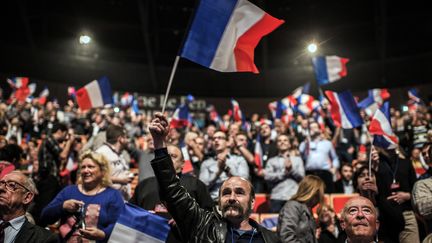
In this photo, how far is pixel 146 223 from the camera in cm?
434

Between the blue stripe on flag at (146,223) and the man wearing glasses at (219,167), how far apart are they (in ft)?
9.06

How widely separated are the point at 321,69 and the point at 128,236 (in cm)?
979

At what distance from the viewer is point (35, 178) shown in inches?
318

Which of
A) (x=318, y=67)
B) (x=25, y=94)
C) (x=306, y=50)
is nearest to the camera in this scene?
(x=318, y=67)

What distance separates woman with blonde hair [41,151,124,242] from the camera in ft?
16.0

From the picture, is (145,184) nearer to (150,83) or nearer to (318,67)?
(318,67)

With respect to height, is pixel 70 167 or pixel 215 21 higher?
pixel 215 21

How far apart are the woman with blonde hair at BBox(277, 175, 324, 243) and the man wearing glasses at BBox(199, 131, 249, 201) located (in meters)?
1.45

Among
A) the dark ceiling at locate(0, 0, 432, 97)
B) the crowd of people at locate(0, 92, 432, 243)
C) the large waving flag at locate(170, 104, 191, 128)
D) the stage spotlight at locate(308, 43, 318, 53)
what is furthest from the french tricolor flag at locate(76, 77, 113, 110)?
the stage spotlight at locate(308, 43, 318, 53)

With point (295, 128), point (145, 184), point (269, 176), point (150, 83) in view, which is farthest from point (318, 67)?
point (150, 83)

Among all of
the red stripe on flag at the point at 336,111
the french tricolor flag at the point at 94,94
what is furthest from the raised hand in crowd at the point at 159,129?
the french tricolor flag at the point at 94,94

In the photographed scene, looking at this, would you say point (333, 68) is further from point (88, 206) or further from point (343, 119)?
point (88, 206)

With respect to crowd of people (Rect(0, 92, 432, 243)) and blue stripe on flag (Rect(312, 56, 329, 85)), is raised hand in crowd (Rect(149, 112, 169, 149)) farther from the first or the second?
blue stripe on flag (Rect(312, 56, 329, 85))

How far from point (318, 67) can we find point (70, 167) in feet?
22.8
